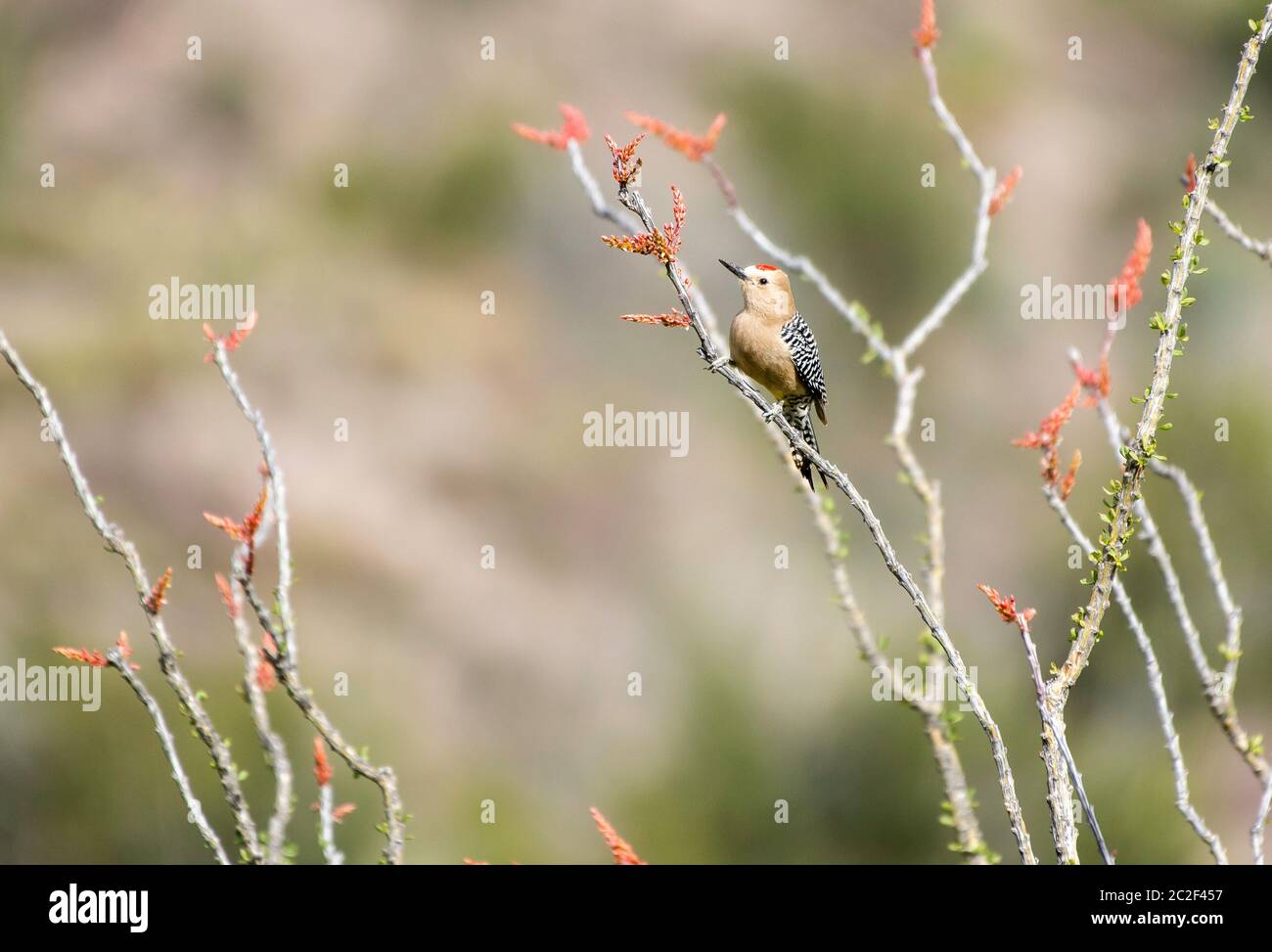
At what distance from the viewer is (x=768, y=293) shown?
582 cm

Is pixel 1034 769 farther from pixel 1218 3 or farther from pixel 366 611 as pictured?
pixel 1218 3

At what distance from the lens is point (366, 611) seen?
634 inches

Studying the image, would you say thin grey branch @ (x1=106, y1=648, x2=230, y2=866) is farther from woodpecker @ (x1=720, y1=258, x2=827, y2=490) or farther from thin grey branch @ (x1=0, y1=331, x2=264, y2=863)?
woodpecker @ (x1=720, y1=258, x2=827, y2=490)

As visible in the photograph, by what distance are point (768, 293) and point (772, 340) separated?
240mm

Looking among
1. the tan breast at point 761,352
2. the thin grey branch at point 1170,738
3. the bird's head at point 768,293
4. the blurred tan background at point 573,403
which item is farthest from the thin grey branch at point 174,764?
the blurred tan background at point 573,403

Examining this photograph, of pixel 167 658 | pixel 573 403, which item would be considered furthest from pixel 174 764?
pixel 573 403

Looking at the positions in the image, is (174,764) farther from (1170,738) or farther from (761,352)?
(761,352)

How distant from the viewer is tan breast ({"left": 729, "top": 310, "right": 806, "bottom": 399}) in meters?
5.69

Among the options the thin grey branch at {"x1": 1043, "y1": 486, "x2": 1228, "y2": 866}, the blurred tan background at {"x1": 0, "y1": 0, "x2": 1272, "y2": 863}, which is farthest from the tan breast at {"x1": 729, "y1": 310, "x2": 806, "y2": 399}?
the blurred tan background at {"x1": 0, "y1": 0, "x2": 1272, "y2": 863}

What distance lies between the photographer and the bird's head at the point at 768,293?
5.82 meters

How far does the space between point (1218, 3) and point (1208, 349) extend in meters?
8.77
